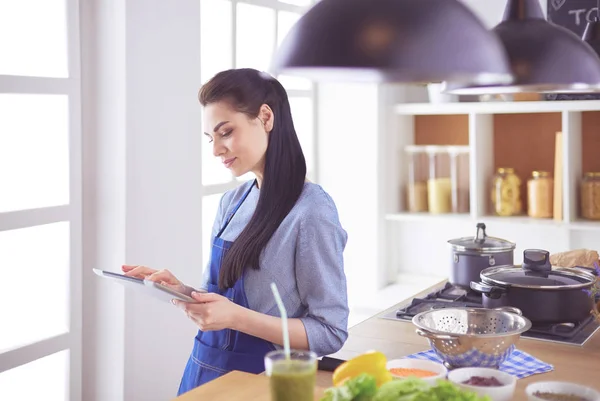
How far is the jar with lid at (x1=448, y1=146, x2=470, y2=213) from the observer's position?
168 inches

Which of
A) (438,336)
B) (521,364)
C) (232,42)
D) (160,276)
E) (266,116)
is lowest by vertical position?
(521,364)

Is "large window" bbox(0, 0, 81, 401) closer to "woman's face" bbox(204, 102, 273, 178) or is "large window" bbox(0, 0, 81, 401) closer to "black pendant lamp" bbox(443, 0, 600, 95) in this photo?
"woman's face" bbox(204, 102, 273, 178)

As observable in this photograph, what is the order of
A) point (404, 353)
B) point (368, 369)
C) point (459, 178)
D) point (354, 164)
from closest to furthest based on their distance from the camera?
1. point (368, 369)
2. point (404, 353)
3. point (459, 178)
4. point (354, 164)

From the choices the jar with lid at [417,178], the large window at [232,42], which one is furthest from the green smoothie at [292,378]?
the jar with lid at [417,178]

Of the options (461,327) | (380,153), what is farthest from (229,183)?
(461,327)

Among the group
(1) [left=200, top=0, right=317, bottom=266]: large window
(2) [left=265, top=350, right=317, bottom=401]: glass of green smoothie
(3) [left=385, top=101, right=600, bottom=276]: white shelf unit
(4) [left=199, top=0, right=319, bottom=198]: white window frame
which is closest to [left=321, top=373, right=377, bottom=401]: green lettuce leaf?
(2) [left=265, top=350, right=317, bottom=401]: glass of green smoothie

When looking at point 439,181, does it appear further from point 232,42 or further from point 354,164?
point 232,42

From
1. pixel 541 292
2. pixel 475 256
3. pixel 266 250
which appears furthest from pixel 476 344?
pixel 475 256

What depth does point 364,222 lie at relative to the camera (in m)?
4.47

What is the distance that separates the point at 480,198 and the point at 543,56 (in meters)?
2.42

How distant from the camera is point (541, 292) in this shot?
7.41ft

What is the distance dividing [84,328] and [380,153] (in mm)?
2053

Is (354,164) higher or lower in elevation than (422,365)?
higher

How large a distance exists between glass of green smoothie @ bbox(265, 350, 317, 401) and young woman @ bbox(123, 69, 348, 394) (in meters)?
0.67
